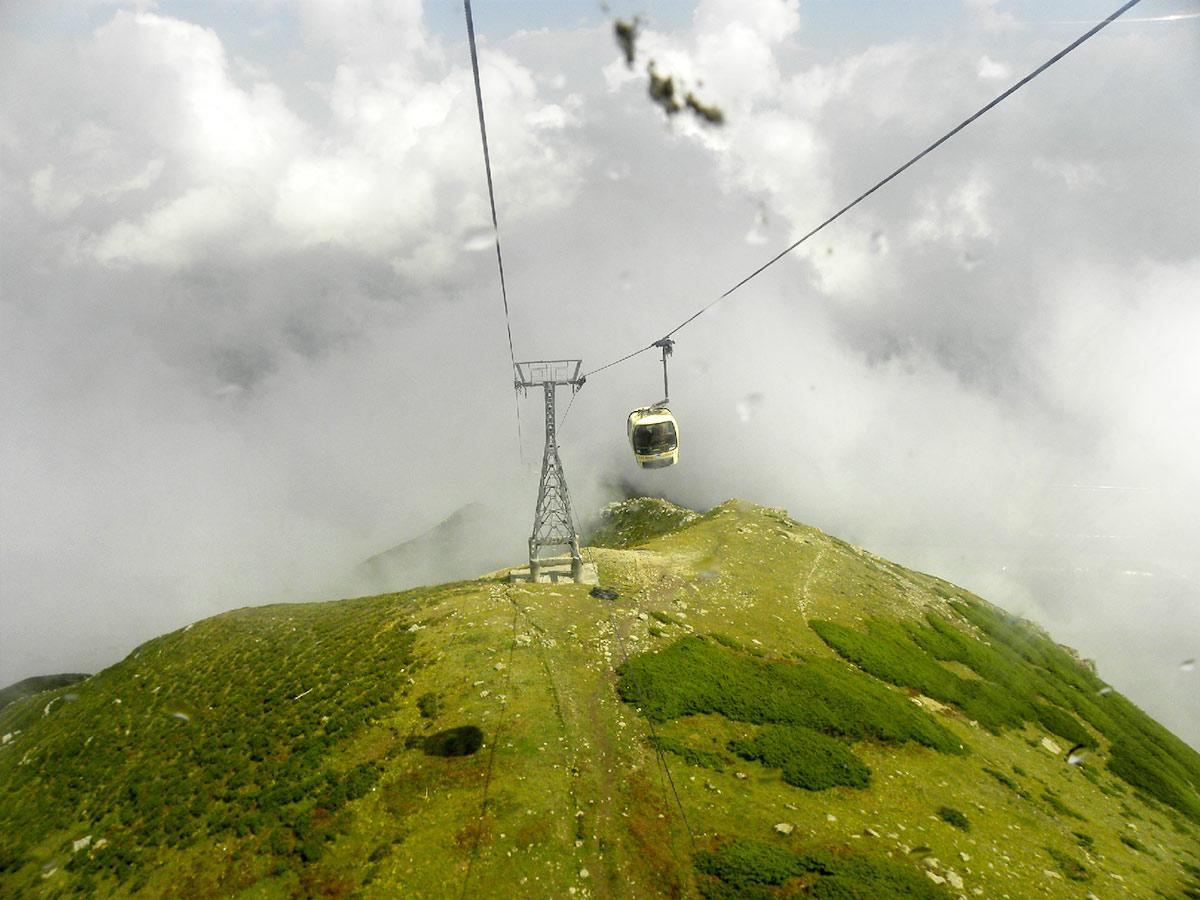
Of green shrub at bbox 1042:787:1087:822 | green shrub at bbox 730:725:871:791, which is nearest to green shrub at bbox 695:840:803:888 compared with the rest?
green shrub at bbox 730:725:871:791

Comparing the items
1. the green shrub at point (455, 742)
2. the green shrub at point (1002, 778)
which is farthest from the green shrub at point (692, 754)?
the green shrub at point (1002, 778)

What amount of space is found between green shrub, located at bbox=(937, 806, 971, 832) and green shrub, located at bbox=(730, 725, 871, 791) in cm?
318

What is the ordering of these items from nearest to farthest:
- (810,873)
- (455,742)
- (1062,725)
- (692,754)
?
1. (810,873)
2. (455,742)
3. (692,754)
4. (1062,725)

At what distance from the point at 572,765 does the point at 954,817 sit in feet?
59.7

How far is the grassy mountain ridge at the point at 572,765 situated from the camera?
65.4 ft

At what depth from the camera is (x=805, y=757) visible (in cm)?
2661

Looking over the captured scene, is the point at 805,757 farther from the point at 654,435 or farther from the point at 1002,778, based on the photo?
the point at 654,435

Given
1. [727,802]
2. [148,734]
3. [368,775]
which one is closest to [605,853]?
[727,802]

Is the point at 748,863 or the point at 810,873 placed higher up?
the point at 748,863

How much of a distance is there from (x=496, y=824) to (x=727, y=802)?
10072 mm

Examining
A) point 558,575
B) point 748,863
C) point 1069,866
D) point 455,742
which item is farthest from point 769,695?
point 558,575

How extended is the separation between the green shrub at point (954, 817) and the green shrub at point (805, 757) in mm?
3181

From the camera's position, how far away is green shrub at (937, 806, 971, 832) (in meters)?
23.5

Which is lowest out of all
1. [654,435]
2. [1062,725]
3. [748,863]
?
[1062,725]
